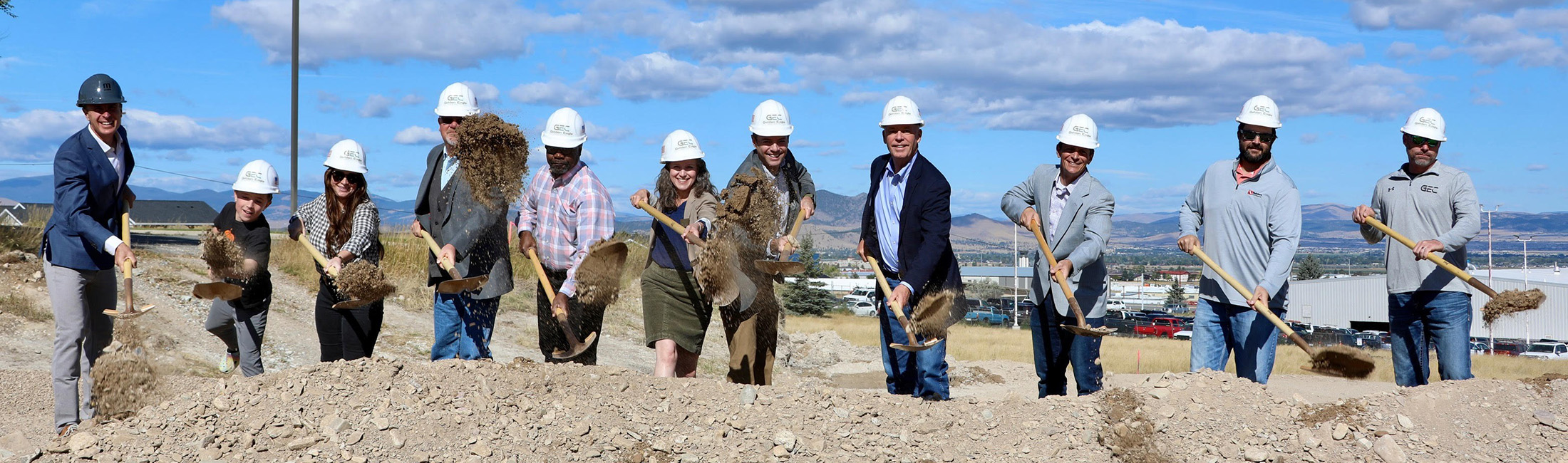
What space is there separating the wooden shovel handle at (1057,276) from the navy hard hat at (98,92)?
4554 millimetres

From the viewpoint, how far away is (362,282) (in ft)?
17.3

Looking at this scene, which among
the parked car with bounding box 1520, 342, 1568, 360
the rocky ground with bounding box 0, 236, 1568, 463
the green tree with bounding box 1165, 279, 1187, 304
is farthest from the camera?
the green tree with bounding box 1165, 279, 1187, 304

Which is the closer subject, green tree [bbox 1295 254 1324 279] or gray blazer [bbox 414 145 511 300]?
gray blazer [bbox 414 145 511 300]

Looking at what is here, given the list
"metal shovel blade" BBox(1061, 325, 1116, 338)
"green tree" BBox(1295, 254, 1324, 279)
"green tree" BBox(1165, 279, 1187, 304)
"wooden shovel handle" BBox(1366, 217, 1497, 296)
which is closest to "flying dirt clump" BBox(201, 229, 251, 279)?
"metal shovel blade" BBox(1061, 325, 1116, 338)

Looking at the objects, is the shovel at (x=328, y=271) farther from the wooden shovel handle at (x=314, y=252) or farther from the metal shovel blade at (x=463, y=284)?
the metal shovel blade at (x=463, y=284)

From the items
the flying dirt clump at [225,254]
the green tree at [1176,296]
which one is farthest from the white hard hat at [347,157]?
the green tree at [1176,296]

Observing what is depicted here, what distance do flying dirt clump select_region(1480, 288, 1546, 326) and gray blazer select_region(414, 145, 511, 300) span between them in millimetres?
5294

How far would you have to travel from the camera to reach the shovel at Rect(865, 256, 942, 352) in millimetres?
4812

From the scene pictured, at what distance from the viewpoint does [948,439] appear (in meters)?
4.67

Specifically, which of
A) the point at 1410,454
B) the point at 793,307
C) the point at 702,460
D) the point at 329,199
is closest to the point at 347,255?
the point at 329,199

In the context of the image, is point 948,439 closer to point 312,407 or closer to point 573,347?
point 573,347

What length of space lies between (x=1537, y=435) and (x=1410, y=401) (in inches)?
20.9

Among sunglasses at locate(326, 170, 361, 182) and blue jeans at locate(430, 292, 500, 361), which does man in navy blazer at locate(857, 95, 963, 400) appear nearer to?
blue jeans at locate(430, 292, 500, 361)

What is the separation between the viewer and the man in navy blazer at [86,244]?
485 cm
